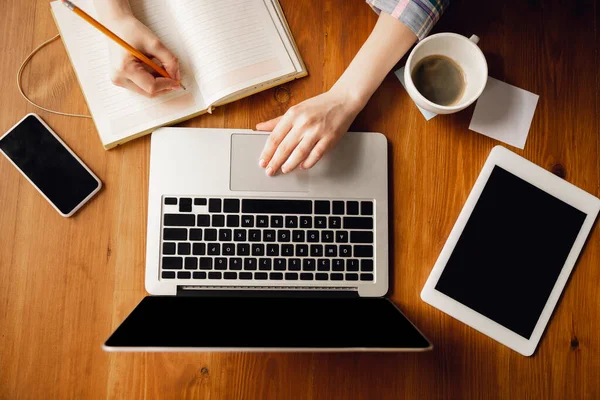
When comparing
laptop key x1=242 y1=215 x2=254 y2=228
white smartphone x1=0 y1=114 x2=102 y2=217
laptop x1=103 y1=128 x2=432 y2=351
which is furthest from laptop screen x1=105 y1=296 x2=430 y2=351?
white smartphone x1=0 y1=114 x2=102 y2=217

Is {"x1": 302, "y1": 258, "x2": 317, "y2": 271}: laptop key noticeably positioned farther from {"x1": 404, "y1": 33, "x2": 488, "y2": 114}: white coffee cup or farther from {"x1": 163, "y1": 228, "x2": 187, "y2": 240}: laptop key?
{"x1": 404, "y1": 33, "x2": 488, "y2": 114}: white coffee cup

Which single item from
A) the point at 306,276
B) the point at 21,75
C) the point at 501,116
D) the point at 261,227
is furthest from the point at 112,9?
the point at 501,116

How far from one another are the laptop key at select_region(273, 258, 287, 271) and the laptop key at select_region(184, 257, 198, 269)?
12 cm

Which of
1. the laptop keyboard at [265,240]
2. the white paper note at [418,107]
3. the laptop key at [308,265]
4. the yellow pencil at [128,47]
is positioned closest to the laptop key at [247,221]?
the laptop keyboard at [265,240]

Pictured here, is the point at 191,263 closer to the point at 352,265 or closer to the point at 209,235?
the point at 209,235

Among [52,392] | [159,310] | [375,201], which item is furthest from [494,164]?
[52,392]

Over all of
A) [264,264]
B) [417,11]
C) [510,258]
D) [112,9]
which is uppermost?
[112,9]

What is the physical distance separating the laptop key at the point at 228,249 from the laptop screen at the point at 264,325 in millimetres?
70

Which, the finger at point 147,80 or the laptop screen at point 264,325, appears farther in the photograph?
the finger at point 147,80

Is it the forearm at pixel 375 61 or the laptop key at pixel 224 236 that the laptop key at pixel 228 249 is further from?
the forearm at pixel 375 61

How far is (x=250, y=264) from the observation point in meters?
0.65

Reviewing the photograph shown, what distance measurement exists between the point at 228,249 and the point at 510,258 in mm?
447

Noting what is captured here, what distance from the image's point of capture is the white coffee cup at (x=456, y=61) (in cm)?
64

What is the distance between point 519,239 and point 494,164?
128 mm
